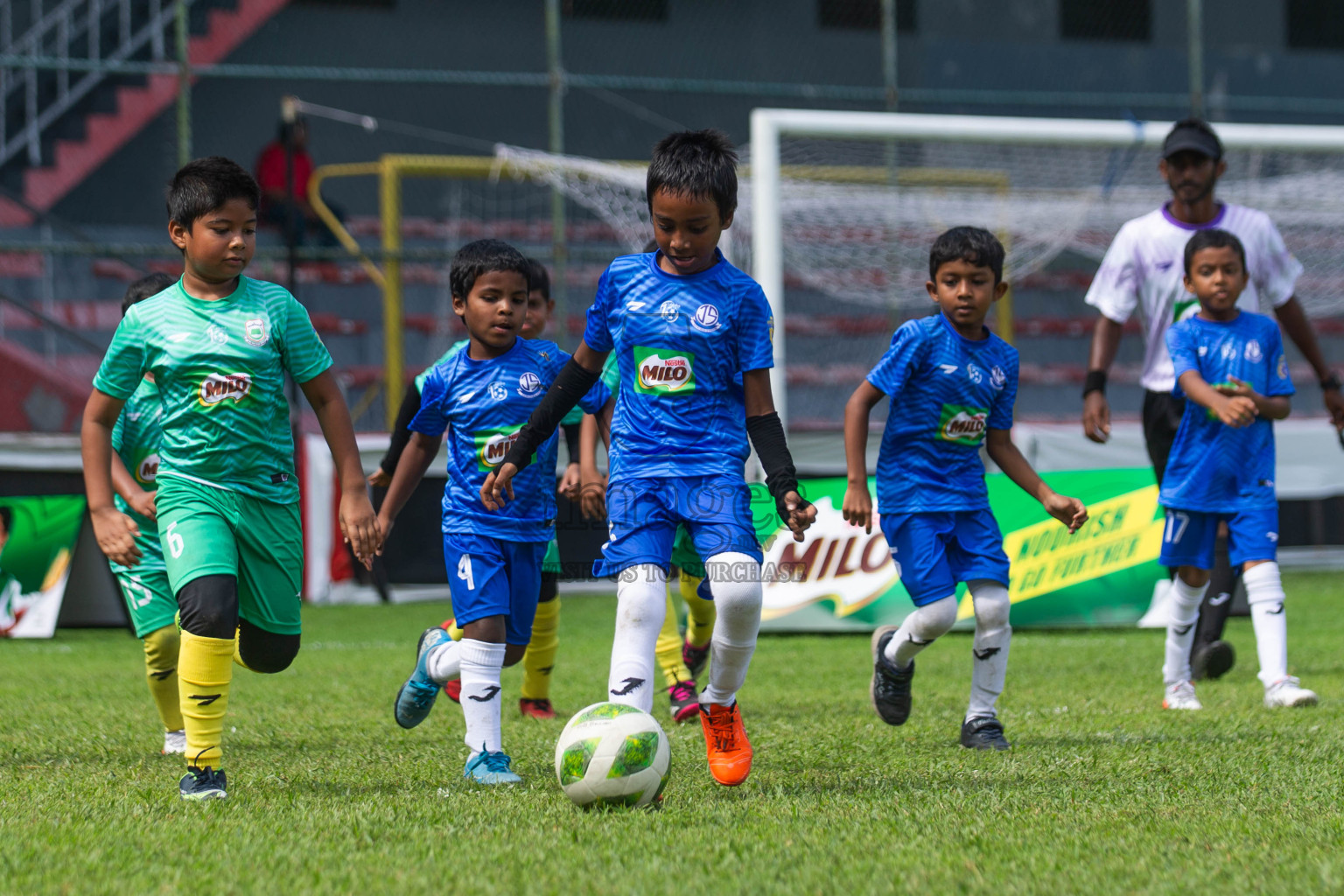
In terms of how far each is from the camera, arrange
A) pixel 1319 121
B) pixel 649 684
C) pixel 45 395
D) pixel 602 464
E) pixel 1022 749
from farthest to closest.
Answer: pixel 1319 121 → pixel 45 395 → pixel 602 464 → pixel 1022 749 → pixel 649 684

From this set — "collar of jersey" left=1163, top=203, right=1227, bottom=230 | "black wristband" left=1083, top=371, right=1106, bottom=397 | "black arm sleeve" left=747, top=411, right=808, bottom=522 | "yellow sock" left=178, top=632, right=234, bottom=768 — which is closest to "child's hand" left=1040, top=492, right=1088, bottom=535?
"black arm sleeve" left=747, top=411, right=808, bottom=522

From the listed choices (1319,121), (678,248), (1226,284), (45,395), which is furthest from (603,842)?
(1319,121)

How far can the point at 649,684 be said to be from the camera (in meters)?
3.75

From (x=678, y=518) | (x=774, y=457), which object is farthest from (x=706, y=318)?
(x=678, y=518)

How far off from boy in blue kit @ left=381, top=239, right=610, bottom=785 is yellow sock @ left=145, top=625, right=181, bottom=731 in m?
0.76

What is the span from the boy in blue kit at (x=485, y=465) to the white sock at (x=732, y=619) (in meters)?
0.79

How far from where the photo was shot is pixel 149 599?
494cm

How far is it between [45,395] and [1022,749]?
34.1 ft

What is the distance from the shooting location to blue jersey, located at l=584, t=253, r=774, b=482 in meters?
3.79

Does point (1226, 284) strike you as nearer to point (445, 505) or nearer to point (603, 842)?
point (445, 505)

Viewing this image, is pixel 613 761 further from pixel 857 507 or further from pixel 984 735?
pixel 984 735

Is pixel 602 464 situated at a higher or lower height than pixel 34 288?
lower

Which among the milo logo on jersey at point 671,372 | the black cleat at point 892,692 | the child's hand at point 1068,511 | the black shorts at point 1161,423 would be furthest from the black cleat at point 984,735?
the black shorts at point 1161,423

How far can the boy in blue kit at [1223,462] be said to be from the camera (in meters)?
5.48
